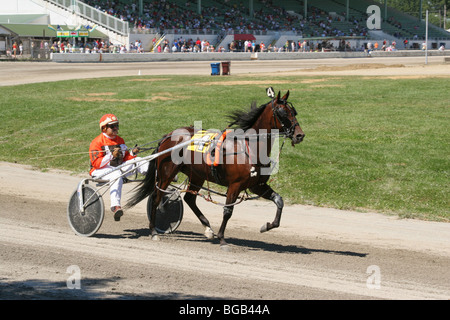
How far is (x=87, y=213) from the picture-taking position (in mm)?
9391

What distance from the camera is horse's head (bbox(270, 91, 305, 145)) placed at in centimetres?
808

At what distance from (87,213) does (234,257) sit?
256 cm

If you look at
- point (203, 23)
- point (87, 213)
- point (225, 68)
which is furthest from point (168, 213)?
point (203, 23)

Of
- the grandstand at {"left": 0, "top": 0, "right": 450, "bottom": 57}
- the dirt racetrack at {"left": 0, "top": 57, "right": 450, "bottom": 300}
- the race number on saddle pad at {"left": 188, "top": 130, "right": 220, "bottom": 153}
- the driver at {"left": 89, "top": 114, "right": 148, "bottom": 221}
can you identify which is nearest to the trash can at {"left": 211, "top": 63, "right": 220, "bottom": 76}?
the grandstand at {"left": 0, "top": 0, "right": 450, "bottom": 57}

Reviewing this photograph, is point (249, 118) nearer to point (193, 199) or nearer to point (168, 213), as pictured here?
point (193, 199)

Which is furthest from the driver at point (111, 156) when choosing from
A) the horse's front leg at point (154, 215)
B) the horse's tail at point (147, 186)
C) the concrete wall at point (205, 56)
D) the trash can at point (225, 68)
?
the concrete wall at point (205, 56)

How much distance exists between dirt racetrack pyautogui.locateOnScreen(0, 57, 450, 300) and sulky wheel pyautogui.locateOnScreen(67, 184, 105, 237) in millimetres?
188

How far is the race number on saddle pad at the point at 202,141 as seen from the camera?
8766 mm

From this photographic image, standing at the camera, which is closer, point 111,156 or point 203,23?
point 111,156

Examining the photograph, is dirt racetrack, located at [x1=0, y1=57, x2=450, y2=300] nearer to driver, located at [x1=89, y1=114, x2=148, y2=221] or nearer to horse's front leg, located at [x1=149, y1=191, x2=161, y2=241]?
horse's front leg, located at [x1=149, y1=191, x2=161, y2=241]

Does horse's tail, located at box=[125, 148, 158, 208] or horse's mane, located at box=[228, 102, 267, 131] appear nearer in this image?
horse's mane, located at box=[228, 102, 267, 131]

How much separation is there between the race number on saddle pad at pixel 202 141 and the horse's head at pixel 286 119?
0.98 meters

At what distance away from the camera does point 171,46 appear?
5941 cm
